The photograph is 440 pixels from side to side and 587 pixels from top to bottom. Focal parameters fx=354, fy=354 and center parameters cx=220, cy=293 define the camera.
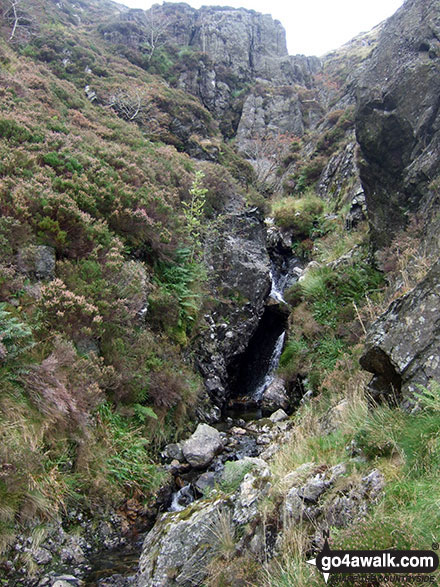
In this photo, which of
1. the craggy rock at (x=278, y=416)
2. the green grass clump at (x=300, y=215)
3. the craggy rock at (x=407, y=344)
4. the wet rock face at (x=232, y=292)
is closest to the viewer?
the craggy rock at (x=407, y=344)

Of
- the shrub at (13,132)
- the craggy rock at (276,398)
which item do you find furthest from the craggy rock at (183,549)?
the shrub at (13,132)

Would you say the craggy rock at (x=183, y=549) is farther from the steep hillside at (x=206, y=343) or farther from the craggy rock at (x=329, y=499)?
the craggy rock at (x=329, y=499)

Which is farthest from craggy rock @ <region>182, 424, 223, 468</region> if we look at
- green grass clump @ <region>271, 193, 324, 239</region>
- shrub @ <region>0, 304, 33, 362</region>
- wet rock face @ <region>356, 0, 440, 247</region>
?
green grass clump @ <region>271, 193, 324, 239</region>

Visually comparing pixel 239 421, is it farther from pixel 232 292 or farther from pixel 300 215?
pixel 300 215

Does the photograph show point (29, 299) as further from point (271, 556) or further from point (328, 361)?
point (328, 361)

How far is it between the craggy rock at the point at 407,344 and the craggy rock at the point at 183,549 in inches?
91.5

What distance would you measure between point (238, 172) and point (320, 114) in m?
22.0

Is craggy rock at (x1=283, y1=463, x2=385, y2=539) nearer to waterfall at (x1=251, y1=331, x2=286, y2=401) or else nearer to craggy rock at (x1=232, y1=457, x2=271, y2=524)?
craggy rock at (x1=232, y1=457, x2=271, y2=524)

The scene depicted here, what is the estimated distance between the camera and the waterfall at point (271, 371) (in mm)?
11804

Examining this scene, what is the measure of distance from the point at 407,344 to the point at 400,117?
6544 mm

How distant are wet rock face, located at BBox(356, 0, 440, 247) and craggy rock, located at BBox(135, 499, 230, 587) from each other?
7.38 metres

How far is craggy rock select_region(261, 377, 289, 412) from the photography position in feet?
32.9

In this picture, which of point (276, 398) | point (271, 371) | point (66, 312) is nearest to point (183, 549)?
point (66, 312)

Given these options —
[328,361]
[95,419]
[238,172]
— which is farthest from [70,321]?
[238,172]
